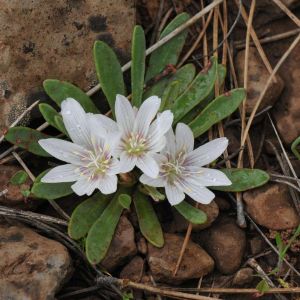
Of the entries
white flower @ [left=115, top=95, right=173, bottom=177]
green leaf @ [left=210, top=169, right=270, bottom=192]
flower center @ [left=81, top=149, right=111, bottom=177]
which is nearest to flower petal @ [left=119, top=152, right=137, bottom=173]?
white flower @ [left=115, top=95, right=173, bottom=177]

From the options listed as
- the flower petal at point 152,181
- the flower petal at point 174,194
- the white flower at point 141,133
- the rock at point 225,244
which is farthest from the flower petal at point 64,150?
the rock at point 225,244

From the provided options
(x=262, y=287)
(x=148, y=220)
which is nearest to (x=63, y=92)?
(x=148, y=220)

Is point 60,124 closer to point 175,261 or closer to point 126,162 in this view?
point 126,162

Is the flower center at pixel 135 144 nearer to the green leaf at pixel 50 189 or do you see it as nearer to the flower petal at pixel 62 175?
the flower petal at pixel 62 175

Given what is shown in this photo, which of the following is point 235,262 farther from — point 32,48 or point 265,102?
point 32,48

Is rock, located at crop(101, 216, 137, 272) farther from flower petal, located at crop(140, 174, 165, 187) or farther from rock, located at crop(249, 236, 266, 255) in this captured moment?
rock, located at crop(249, 236, 266, 255)

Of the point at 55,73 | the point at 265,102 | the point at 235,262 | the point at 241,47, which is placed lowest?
the point at 235,262

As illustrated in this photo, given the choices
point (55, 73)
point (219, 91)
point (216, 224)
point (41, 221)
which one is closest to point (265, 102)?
point (219, 91)
